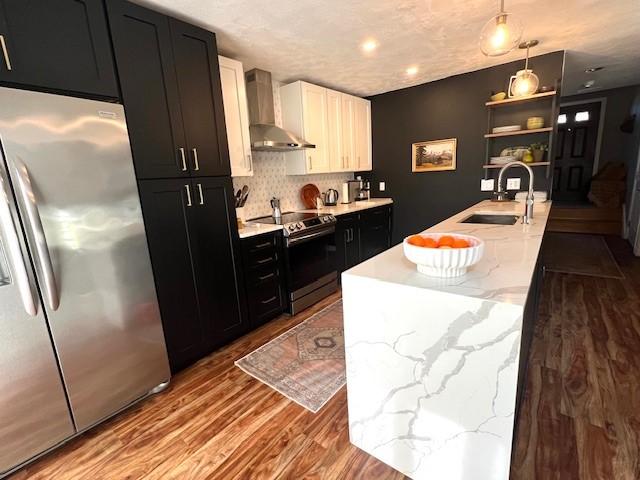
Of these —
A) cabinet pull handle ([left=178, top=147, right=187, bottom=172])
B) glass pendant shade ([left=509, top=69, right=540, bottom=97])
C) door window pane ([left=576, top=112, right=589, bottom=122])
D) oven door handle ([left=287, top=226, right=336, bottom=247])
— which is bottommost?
oven door handle ([left=287, top=226, right=336, bottom=247])

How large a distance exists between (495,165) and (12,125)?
3897 mm

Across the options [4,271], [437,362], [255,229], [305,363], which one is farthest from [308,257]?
[4,271]

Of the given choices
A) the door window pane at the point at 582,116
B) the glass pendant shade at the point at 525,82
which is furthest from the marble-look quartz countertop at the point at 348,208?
the door window pane at the point at 582,116

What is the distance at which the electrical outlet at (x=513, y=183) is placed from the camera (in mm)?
3377

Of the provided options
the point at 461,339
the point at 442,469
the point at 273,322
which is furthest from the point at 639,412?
the point at 273,322

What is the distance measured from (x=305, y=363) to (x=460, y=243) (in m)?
1.46

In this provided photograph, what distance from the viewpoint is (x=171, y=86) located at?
1920 mm

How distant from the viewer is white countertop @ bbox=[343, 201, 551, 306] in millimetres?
1034

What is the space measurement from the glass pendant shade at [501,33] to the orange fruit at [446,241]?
118cm

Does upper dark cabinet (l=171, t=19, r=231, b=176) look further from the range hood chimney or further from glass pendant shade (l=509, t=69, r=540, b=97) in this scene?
glass pendant shade (l=509, t=69, r=540, b=97)

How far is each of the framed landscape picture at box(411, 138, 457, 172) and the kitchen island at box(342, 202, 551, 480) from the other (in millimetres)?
2588

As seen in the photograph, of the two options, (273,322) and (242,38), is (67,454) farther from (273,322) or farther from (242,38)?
(242,38)

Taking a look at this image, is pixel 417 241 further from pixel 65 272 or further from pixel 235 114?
pixel 235 114

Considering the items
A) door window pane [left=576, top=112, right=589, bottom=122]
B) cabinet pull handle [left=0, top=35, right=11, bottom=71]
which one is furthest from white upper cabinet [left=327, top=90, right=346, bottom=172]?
door window pane [left=576, top=112, right=589, bottom=122]
